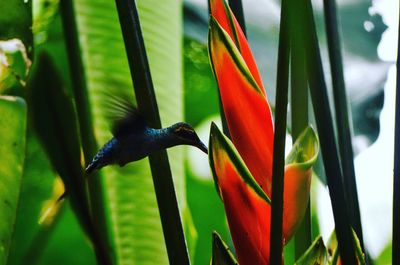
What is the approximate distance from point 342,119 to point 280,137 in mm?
147

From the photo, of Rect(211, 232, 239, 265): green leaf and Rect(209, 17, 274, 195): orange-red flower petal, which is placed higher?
Rect(209, 17, 274, 195): orange-red flower petal

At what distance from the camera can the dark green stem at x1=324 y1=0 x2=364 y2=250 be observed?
1.33 ft

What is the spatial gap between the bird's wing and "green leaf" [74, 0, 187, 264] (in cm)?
10

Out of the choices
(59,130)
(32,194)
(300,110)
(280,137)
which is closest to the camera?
(280,137)

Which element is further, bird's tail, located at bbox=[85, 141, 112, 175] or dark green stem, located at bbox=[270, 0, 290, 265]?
bird's tail, located at bbox=[85, 141, 112, 175]

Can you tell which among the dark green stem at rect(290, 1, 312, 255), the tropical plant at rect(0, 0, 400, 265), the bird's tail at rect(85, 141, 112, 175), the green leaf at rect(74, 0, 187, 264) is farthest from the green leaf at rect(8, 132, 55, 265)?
the dark green stem at rect(290, 1, 312, 255)

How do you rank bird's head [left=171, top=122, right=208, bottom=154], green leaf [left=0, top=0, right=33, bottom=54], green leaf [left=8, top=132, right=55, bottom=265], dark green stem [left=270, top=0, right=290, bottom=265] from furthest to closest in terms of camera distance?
green leaf [left=8, top=132, right=55, bottom=265], green leaf [left=0, top=0, right=33, bottom=54], bird's head [left=171, top=122, right=208, bottom=154], dark green stem [left=270, top=0, right=290, bottom=265]

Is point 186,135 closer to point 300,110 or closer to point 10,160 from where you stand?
point 300,110

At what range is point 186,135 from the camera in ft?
1.30

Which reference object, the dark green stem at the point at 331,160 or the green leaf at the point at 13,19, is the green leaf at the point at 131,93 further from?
the dark green stem at the point at 331,160

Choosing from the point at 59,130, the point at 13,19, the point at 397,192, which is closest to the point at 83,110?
the point at 59,130

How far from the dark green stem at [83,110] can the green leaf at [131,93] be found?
1 centimetres

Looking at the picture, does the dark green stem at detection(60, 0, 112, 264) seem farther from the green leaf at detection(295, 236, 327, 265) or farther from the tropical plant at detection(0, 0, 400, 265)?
the green leaf at detection(295, 236, 327, 265)

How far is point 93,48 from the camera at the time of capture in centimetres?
58
